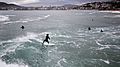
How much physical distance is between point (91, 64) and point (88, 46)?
8.60 m

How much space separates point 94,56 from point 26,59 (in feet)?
31.1

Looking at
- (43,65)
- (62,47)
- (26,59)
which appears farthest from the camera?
(62,47)

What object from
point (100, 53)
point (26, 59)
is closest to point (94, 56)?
point (100, 53)

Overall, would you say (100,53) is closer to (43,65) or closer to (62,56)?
(62,56)

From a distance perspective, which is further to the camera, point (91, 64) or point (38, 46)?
point (38, 46)

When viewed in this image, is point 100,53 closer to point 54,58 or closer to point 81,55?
point 81,55

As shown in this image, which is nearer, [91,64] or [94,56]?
[91,64]

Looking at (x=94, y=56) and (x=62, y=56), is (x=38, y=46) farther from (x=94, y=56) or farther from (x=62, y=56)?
(x=94, y=56)

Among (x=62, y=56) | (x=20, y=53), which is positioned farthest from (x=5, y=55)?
(x=62, y=56)

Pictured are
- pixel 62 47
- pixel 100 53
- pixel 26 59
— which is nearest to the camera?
pixel 26 59

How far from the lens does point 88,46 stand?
28500 mm

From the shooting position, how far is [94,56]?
23.2 m

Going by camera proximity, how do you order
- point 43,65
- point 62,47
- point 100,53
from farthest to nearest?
point 62,47
point 100,53
point 43,65

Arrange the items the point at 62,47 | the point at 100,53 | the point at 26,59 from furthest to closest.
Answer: the point at 62,47 < the point at 100,53 < the point at 26,59
